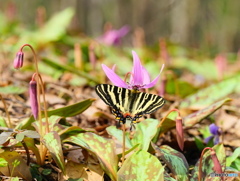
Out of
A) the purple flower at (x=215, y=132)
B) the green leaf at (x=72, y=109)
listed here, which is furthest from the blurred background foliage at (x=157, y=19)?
the purple flower at (x=215, y=132)

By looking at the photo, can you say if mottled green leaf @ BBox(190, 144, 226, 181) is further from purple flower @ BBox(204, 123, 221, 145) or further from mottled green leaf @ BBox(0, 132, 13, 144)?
mottled green leaf @ BBox(0, 132, 13, 144)

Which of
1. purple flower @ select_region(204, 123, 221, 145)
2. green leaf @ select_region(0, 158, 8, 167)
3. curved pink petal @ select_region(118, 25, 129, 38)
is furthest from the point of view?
curved pink petal @ select_region(118, 25, 129, 38)

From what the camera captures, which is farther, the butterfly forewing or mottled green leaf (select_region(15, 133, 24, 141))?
the butterfly forewing

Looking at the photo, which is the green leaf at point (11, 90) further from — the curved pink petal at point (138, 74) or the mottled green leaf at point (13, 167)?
the curved pink petal at point (138, 74)

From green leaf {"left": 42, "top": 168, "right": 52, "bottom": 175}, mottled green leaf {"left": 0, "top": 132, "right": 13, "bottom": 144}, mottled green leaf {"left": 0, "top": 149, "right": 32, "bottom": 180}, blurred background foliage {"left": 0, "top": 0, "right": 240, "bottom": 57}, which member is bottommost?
green leaf {"left": 42, "top": 168, "right": 52, "bottom": 175}

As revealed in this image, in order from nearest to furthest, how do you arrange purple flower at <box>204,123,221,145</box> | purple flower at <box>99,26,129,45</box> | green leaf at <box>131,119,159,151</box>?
green leaf at <box>131,119,159,151</box>
purple flower at <box>204,123,221,145</box>
purple flower at <box>99,26,129,45</box>

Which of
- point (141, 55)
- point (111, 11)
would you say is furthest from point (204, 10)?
point (141, 55)

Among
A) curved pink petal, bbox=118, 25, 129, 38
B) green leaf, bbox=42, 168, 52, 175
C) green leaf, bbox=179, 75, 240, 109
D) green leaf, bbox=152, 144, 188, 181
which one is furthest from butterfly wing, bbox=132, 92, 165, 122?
curved pink petal, bbox=118, 25, 129, 38
